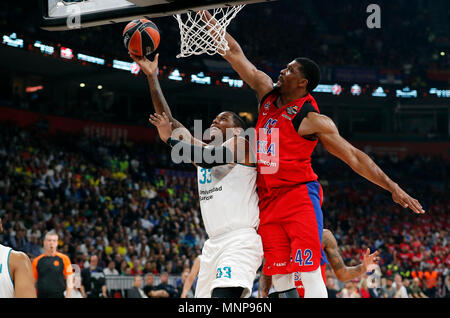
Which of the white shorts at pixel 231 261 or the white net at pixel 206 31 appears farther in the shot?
the white net at pixel 206 31

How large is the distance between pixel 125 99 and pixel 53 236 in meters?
13.5

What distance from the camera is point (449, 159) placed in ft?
73.2

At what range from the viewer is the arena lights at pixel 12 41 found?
13547mm

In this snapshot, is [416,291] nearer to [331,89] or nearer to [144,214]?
[144,214]

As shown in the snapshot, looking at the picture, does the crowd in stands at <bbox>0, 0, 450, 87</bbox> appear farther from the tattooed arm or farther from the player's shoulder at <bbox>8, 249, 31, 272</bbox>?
the player's shoulder at <bbox>8, 249, 31, 272</bbox>

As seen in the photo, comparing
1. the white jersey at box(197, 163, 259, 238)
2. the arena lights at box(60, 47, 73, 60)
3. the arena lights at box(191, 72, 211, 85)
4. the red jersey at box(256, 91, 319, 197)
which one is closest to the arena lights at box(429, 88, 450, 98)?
the arena lights at box(191, 72, 211, 85)

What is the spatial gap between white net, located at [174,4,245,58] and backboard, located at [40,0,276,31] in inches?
17.9

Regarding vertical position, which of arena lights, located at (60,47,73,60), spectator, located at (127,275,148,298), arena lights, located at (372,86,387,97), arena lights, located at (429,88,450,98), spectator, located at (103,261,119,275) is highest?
arena lights, located at (429,88,450,98)

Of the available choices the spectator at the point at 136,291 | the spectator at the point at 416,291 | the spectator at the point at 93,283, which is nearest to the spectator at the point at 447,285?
the spectator at the point at 416,291

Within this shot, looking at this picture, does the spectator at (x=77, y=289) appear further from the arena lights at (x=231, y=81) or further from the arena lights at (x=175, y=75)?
the arena lights at (x=231, y=81)

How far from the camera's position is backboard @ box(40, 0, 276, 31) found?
3.90 metres

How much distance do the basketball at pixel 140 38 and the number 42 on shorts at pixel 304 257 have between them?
1844 mm

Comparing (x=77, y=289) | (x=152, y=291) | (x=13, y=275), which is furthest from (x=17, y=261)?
(x=152, y=291)
